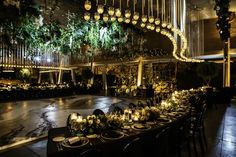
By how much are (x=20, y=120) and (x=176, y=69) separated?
11.4 meters

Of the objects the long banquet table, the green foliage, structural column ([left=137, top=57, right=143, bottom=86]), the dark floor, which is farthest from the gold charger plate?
structural column ([left=137, top=57, right=143, bottom=86])

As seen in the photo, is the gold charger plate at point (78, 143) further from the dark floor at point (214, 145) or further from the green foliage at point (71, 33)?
the green foliage at point (71, 33)

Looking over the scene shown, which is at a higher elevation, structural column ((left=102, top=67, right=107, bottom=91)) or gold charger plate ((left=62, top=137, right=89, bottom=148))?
structural column ((left=102, top=67, right=107, bottom=91))

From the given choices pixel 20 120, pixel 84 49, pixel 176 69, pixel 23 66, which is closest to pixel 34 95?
pixel 23 66

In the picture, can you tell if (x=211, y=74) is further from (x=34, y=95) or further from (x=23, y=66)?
(x=23, y=66)

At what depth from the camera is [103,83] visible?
20.4 m

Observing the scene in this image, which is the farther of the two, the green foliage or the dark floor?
the green foliage

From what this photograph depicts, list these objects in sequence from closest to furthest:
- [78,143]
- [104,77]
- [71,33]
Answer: [78,143], [71,33], [104,77]

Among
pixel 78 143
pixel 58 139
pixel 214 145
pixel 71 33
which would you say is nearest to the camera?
pixel 78 143

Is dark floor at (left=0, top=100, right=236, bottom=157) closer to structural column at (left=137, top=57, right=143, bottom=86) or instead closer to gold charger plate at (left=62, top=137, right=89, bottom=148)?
gold charger plate at (left=62, top=137, right=89, bottom=148)

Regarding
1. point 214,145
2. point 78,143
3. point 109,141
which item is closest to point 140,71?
point 214,145

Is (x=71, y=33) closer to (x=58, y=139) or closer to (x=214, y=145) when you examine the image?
(x=214, y=145)

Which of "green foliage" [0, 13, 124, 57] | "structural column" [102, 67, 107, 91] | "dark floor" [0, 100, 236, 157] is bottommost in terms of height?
"dark floor" [0, 100, 236, 157]

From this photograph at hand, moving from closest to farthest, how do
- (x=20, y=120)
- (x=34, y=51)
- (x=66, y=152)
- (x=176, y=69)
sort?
(x=66, y=152), (x=20, y=120), (x=176, y=69), (x=34, y=51)
